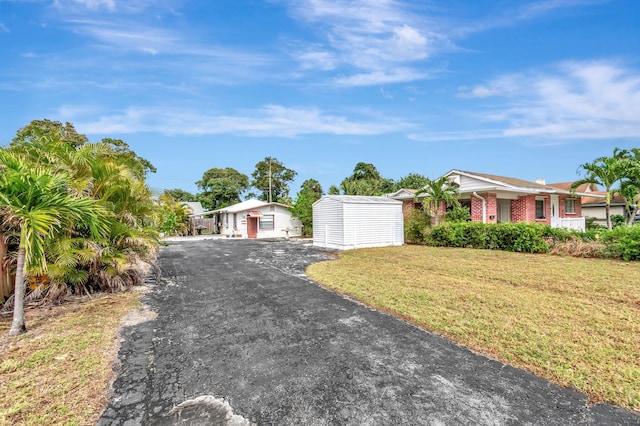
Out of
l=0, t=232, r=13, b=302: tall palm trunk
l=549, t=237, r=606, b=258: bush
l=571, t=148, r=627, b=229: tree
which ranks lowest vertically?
l=549, t=237, r=606, b=258: bush

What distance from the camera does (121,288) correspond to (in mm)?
6391

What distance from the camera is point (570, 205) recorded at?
20.3 metres

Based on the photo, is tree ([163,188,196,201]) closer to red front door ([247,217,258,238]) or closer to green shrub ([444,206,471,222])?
red front door ([247,217,258,238])

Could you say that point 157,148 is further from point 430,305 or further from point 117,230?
point 430,305

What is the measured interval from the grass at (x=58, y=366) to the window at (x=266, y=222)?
63.9 feet

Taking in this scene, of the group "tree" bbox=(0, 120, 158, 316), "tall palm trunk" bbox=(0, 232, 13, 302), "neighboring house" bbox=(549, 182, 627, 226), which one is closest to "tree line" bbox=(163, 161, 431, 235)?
"neighboring house" bbox=(549, 182, 627, 226)

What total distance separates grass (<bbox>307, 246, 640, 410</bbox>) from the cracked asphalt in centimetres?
36

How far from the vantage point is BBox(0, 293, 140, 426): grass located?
2.29 metres

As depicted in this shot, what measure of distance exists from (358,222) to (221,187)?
3126 centimetres

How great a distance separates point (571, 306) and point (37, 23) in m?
14.9

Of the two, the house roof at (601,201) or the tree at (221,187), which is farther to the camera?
the tree at (221,187)

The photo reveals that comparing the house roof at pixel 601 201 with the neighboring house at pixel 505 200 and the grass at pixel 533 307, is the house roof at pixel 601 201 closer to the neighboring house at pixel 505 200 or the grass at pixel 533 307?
the neighboring house at pixel 505 200

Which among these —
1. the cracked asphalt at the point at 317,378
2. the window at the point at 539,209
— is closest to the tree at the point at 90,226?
the cracked asphalt at the point at 317,378

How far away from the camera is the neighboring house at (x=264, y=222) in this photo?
956 inches
